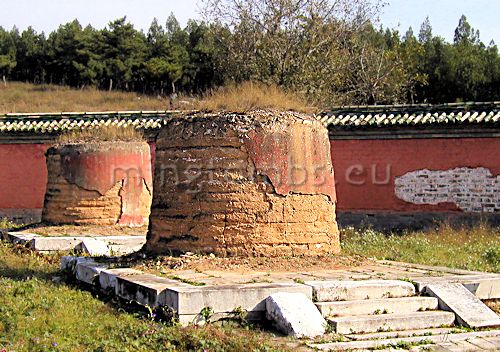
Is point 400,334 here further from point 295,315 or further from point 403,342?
point 295,315

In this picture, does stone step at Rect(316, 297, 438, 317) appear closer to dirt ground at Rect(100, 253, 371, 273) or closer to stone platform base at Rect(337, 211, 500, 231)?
dirt ground at Rect(100, 253, 371, 273)

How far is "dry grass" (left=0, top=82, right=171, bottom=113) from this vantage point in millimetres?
36250

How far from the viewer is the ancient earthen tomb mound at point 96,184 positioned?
36.7 ft

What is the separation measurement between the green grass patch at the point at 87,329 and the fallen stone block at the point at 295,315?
0.17m

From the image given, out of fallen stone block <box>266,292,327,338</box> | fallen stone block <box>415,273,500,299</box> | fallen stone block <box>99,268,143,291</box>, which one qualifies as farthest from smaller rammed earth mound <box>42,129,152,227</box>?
fallen stone block <box>266,292,327,338</box>

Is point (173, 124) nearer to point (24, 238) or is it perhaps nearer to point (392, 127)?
point (24, 238)

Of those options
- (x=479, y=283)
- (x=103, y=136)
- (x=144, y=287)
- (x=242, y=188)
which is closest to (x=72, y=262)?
(x=242, y=188)

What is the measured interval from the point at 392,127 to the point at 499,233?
3.19 meters

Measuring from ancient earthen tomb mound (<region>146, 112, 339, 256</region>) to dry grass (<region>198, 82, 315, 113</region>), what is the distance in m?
0.18

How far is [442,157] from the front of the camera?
15.1m

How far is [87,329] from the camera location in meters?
5.28

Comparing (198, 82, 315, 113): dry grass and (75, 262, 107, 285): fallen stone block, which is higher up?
(198, 82, 315, 113): dry grass

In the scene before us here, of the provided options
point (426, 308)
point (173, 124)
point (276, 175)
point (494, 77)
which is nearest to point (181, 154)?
point (173, 124)

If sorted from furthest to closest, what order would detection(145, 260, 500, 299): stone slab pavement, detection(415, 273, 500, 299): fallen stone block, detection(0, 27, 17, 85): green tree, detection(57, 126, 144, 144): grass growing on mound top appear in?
detection(0, 27, 17, 85): green tree → detection(57, 126, 144, 144): grass growing on mound top → detection(415, 273, 500, 299): fallen stone block → detection(145, 260, 500, 299): stone slab pavement
